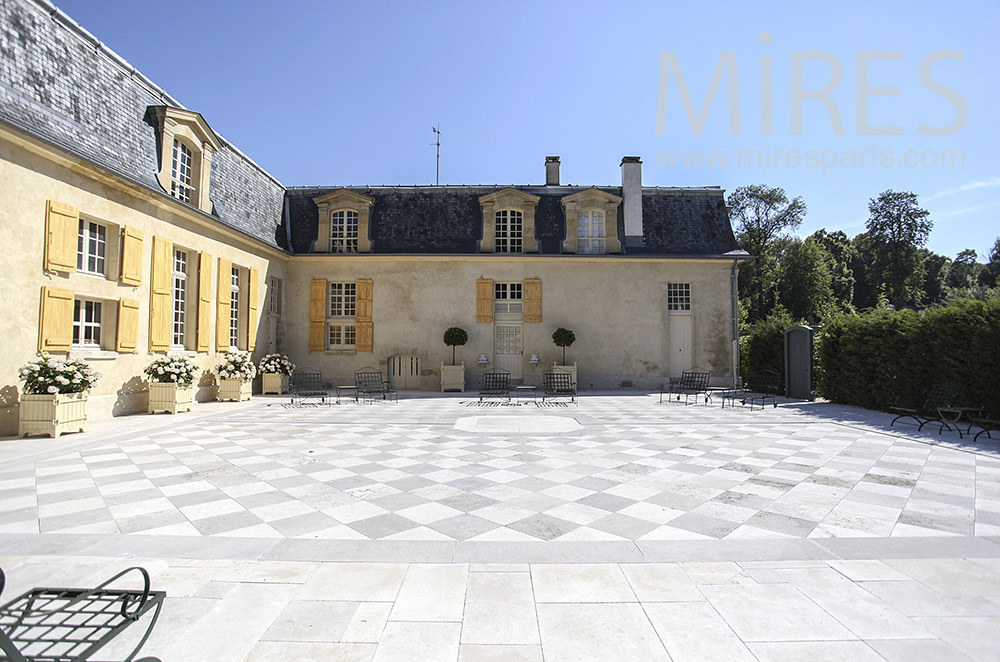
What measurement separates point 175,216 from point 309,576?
1181cm

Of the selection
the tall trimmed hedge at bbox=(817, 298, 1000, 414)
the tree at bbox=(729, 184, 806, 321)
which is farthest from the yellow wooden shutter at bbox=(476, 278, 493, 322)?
the tree at bbox=(729, 184, 806, 321)

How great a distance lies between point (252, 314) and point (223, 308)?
147 centimetres

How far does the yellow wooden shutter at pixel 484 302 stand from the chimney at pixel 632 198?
5.28 m

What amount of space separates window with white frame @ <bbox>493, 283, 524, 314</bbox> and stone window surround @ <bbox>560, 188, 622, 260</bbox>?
217cm

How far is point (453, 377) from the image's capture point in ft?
54.6

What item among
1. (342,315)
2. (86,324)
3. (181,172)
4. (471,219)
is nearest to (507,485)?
(86,324)

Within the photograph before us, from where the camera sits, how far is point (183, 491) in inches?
199

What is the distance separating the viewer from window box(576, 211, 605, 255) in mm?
18109

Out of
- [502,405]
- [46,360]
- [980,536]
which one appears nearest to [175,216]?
[46,360]

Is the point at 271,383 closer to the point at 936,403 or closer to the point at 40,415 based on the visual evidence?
the point at 40,415

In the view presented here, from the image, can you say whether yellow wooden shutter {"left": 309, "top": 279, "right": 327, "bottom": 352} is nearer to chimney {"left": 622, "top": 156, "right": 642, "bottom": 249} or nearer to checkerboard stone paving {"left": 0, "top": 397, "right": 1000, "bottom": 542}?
checkerboard stone paving {"left": 0, "top": 397, "right": 1000, "bottom": 542}

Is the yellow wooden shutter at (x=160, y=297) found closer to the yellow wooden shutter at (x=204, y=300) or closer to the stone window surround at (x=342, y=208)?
the yellow wooden shutter at (x=204, y=300)

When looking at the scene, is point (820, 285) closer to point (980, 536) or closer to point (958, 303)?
point (958, 303)

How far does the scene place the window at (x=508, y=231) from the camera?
18.1 m
